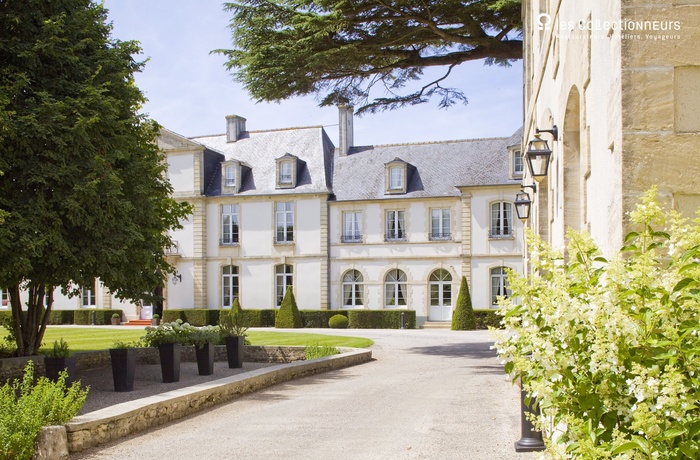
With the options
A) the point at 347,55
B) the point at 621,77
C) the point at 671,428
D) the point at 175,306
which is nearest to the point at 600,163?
the point at 621,77

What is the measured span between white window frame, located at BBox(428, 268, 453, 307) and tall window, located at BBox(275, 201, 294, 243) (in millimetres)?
6493

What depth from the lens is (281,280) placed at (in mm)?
32781

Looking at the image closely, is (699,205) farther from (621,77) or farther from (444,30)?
(444,30)

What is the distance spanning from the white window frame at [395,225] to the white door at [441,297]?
2.17 metres

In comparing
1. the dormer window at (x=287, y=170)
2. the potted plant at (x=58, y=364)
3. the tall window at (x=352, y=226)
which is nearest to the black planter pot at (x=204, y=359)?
the potted plant at (x=58, y=364)

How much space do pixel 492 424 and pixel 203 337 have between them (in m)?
6.08

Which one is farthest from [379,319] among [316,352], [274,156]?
[316,352]

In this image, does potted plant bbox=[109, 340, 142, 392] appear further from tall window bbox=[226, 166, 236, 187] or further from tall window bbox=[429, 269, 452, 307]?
tall window bbox=[226, 166, 236, 187]

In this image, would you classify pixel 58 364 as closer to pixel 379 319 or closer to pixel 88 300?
pixel 379 319

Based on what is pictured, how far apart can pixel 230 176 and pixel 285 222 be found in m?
3.38

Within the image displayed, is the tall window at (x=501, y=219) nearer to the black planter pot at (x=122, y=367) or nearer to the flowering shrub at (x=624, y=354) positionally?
the black planter pot at (x=122, y=367)

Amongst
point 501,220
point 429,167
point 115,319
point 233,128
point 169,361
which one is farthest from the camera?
point 233,128

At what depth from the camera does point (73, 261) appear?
1055 centimetres

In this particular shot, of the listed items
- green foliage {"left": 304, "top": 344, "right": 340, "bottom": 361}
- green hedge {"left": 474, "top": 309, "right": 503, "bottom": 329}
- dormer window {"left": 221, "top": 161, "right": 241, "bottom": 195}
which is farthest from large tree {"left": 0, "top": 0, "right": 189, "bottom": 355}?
dormer window {"left": 221, "top": 161, "right": 241, "bottom": 195}
